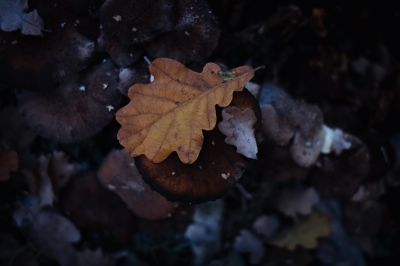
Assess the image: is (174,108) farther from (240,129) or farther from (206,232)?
(206,232)

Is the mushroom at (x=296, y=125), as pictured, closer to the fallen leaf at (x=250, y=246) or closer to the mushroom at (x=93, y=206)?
the fallen leaf at (x=250, y=246)

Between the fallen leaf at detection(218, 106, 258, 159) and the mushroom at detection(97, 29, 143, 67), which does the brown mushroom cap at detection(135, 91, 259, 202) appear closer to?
the fallen leaf at detection(218, 106, 258, 159)

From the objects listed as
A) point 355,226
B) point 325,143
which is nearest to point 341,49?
point 325,143

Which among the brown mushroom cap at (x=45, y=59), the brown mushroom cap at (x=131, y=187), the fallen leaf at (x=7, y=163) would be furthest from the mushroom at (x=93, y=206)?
the brown mushroom cap at (x=45, y=59)

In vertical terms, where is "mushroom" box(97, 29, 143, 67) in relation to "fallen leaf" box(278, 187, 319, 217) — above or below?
above

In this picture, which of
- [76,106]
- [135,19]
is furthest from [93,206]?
[135,19]

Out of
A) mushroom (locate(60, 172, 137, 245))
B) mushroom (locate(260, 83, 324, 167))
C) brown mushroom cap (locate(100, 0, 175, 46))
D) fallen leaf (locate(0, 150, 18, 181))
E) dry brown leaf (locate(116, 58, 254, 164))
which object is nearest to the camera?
dry brown leaf (locate(116, 58, 254, 164))

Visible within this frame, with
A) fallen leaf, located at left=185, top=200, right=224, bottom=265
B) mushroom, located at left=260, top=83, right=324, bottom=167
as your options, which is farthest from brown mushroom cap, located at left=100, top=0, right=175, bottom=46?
fallen leaf, located at left=185, top=200, right=224, bottom=265
